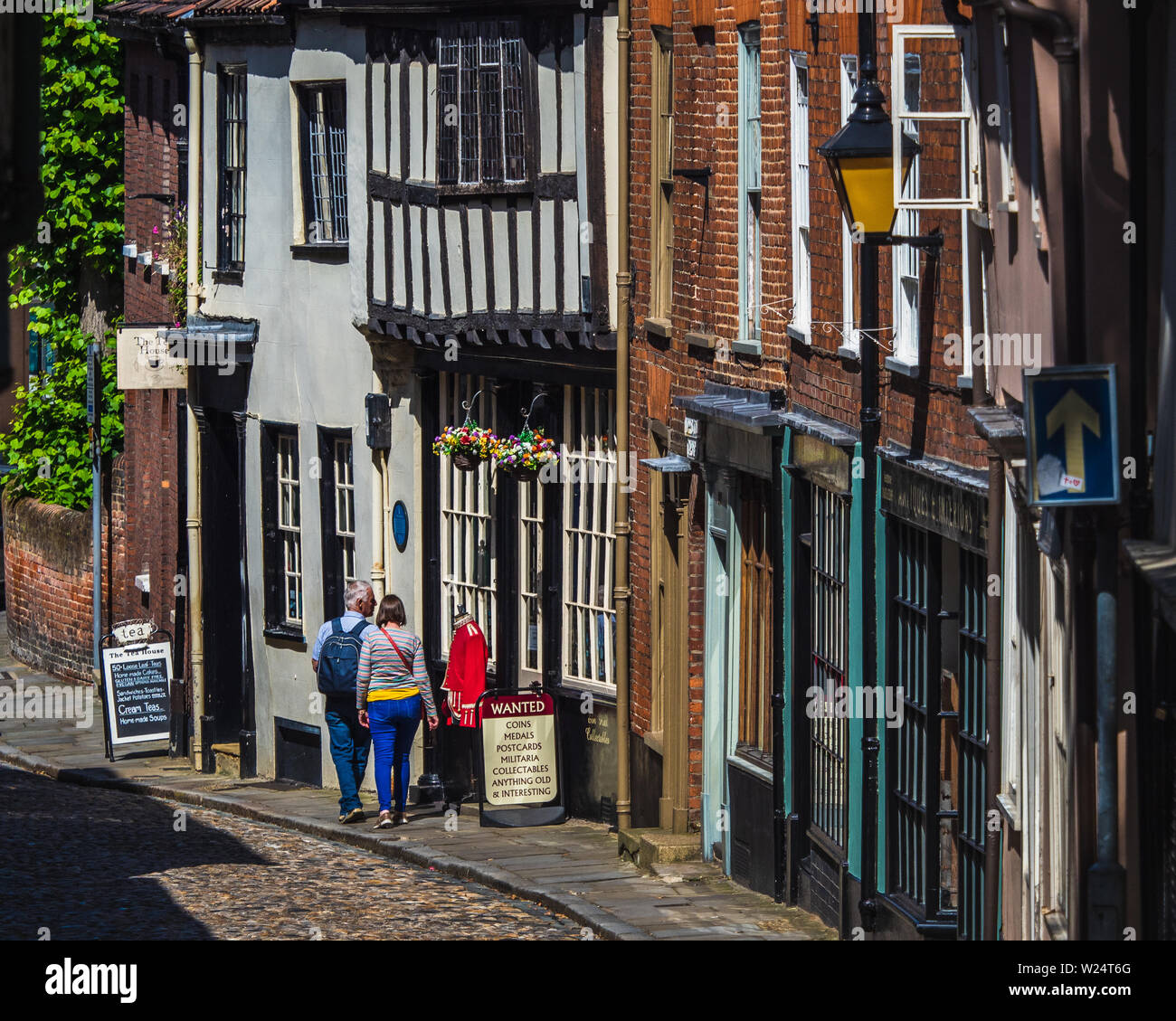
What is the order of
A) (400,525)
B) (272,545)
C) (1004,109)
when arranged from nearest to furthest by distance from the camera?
(1004,109)
(400,525)
(272,545)

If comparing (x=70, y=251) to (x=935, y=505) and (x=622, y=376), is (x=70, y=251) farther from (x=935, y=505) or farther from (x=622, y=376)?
(x=935, y=505)

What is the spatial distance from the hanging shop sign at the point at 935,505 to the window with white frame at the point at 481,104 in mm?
6761

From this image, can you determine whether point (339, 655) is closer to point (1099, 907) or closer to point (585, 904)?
point (585, 904)

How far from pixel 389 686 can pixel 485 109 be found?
4468mm

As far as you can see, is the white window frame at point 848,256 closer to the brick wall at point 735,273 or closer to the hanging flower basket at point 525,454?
the brick wall at point 735,273

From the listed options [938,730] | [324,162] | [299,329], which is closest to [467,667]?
[299,329]

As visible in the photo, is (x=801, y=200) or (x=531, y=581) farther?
(x=531, y=581)

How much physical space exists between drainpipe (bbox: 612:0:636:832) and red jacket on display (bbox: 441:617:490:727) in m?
1.99

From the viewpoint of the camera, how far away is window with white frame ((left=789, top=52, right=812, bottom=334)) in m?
13.1

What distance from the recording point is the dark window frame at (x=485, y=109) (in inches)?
674

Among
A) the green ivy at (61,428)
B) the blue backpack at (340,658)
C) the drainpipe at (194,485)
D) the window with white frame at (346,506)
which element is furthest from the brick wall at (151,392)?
the blue backpack at (340,658)

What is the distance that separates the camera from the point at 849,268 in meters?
12.2

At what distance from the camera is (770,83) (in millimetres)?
13453

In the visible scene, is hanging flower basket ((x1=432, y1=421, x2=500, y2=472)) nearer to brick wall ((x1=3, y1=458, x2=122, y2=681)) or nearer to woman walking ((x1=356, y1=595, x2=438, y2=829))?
woman walking ((x1=356, y1=595, x2=438, y2=829))
